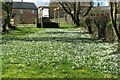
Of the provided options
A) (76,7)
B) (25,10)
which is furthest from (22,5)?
(76,7)

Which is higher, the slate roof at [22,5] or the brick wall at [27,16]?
the slate roof at [22,5]

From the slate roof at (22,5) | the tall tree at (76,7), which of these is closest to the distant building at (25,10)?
the slate roof at (22,5)

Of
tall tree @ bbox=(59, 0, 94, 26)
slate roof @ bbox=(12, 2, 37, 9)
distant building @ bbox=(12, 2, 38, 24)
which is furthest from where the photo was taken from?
slate roof @ bbox=(12, 2, 37, 9)

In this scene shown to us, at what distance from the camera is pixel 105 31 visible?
2169cm

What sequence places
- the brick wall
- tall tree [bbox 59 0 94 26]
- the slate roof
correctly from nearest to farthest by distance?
1. tall tree [bbox 59 0 94 26]
2. the brick wall
3. the slate roof

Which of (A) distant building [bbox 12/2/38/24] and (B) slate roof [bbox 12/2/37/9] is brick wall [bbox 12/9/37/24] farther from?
(B) slate roof [bbox 12/2/37/9]

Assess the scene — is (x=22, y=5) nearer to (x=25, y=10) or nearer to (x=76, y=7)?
(x=25, y=10)

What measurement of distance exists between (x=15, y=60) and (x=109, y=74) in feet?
14.1

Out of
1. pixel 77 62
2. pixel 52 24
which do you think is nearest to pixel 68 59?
pixel 77 62

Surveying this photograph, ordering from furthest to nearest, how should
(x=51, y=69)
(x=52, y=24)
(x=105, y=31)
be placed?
1. (x=52, y=24)
2. (x=105, y=31)
3. (x=51, y=69)

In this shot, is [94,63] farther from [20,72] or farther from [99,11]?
[99,11]

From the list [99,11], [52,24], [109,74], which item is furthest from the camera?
[99,11]

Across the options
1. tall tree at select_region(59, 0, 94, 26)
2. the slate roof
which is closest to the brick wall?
the slate roof

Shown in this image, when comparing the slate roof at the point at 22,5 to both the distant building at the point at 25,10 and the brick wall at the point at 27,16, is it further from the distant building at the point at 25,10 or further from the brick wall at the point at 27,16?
the brick wall at the point at 27,16
